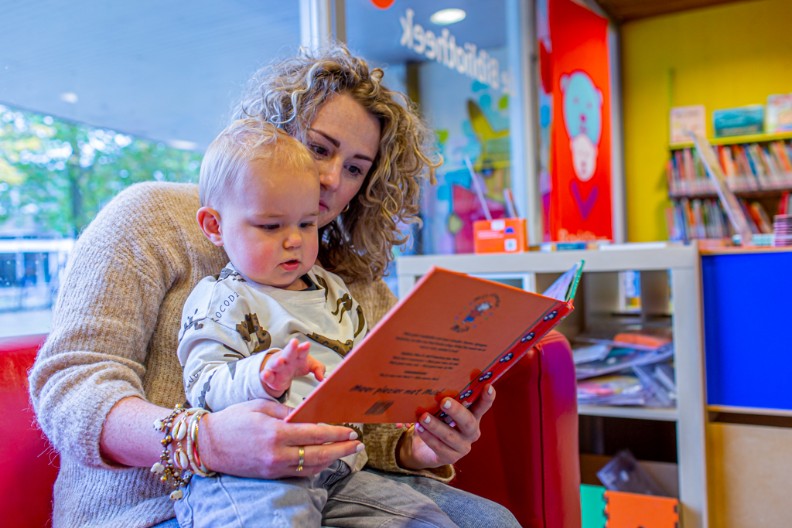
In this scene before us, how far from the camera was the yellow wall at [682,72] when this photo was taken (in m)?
4.72

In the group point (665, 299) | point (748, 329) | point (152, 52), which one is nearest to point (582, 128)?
point (665, 299)

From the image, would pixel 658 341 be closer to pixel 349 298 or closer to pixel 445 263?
pixel 445 263

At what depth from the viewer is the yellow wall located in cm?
472

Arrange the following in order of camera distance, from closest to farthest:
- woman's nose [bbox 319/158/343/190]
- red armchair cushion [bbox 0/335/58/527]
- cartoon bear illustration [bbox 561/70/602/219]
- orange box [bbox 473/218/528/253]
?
red armchair cushion [bbox 0/335/58/527]
woman's nose [bbox 319/158/343/190]
orange box [bbox 473/218/528/253]
cartoon bear illustration [bbox 561/70/602/219]

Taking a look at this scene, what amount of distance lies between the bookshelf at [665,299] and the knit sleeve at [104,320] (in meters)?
1.13

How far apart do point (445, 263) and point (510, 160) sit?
204cm

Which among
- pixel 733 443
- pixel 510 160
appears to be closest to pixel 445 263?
pixel 733 443

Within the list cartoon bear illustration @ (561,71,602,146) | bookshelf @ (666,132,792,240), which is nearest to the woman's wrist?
cartoon bear illustration @ (561,71,602,146)

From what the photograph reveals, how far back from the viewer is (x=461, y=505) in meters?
1.12

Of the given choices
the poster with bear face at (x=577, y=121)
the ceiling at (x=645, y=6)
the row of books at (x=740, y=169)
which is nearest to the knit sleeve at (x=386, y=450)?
the poster with bear face at (x=577, y=121)

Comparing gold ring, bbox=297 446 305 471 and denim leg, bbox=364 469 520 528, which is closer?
gold ring, bbox=297 446 305 471

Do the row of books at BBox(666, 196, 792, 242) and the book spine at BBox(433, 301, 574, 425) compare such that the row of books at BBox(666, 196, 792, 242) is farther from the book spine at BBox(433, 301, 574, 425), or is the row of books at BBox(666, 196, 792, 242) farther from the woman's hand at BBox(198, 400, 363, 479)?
the woman's hand at BBox(198, 400, 363, 479)

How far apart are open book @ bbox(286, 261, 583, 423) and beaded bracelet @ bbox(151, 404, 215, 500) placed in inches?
6.3

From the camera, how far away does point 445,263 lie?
2082mm
